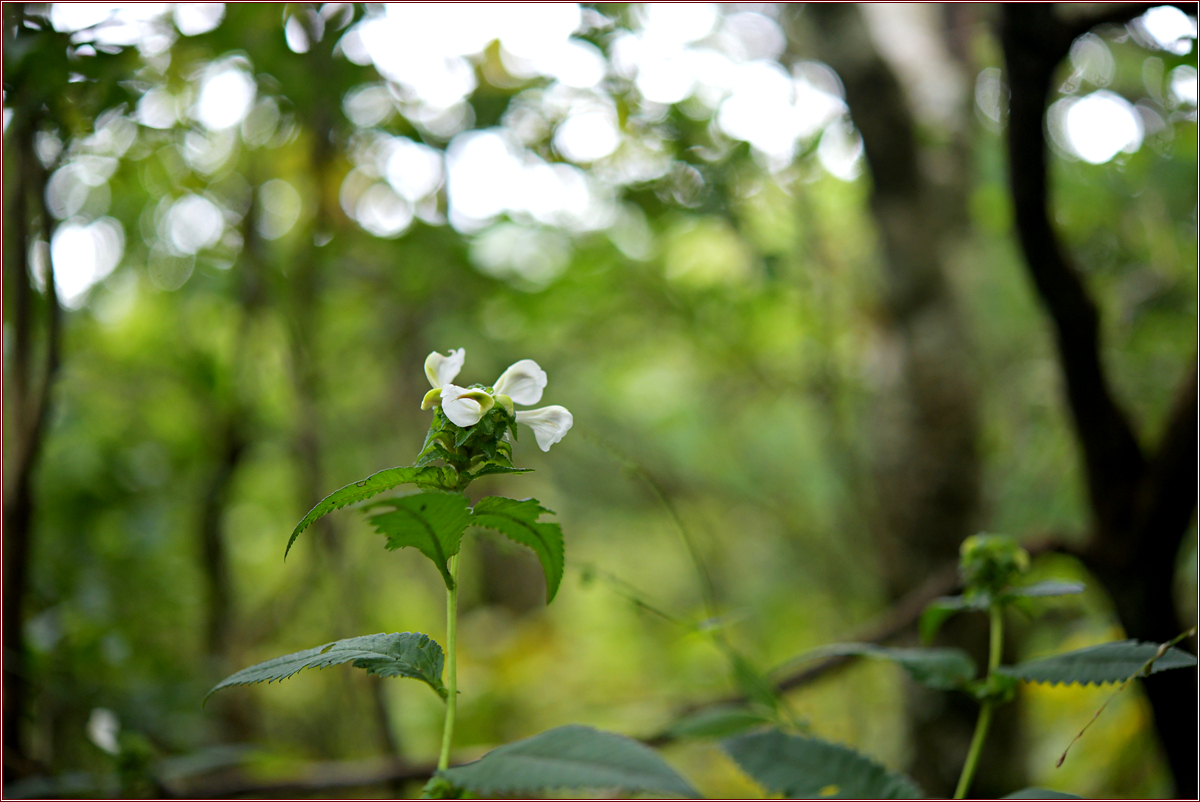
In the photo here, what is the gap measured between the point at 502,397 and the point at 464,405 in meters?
0.03

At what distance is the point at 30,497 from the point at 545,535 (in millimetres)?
967

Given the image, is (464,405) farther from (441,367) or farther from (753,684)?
(753,684)

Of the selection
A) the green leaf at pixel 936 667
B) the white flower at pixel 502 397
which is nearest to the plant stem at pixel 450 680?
the white flower at pixel 502 397

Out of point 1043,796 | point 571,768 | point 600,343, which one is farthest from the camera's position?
point 600,343

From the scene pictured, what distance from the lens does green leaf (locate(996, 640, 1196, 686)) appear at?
1.95 ft

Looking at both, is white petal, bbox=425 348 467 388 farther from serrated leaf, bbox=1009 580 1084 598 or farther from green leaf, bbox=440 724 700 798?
serrated leaf, bbox=1009 580 1084 598

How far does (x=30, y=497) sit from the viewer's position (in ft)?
3.45

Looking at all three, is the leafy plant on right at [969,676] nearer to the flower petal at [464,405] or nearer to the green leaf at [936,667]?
the green leaf at [936,667]

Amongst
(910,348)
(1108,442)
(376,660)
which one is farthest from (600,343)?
(376,660)

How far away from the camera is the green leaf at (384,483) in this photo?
0.47 m

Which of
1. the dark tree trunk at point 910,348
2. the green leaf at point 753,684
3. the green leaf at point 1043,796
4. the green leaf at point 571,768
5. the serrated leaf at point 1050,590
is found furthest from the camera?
the dark tree trunk at point 910,348

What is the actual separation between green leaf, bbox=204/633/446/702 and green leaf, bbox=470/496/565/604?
3.3 inches

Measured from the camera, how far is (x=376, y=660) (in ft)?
1.52

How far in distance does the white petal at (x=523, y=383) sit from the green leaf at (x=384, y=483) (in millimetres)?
74
